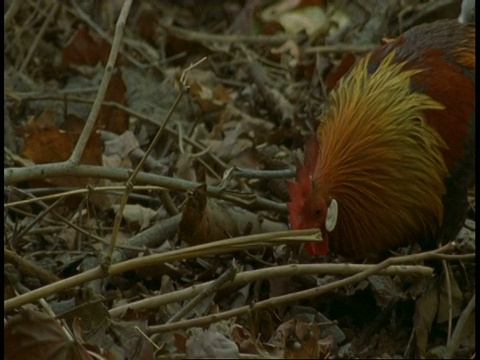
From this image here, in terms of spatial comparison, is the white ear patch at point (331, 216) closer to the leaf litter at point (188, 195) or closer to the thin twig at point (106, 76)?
the leaf litter at point (188, 195)

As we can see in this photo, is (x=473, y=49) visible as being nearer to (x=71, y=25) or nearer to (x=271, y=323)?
(x=271, y=323)

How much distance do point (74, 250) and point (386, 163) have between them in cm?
105

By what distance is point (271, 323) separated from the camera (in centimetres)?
272

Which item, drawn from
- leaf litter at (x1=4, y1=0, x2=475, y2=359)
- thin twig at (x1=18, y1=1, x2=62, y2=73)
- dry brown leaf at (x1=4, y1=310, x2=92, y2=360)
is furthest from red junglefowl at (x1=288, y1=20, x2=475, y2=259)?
thin twig at (x1=18, y1=1, x2=62, y2=73)

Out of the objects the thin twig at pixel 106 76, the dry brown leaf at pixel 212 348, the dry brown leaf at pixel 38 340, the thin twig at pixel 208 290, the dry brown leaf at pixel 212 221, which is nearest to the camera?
the dry brown leaf at pixel 212 348

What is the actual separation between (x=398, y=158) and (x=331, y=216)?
0.86 ft

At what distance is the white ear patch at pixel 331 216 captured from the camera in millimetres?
2984

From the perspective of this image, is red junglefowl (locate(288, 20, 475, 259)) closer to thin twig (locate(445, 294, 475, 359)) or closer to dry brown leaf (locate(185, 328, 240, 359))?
thin twig (locate(445, 294, 475, 359))

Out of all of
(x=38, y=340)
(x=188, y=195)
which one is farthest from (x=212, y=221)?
(x=38, y=340)

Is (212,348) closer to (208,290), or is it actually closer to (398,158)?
(208,290)

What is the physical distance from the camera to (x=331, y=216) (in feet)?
9.83

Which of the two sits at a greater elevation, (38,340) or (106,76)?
(106,76)

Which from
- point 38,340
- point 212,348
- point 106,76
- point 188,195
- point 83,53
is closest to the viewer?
point 212,348

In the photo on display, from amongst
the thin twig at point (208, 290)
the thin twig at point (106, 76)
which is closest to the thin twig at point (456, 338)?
the thin twig at point (208, 290)
